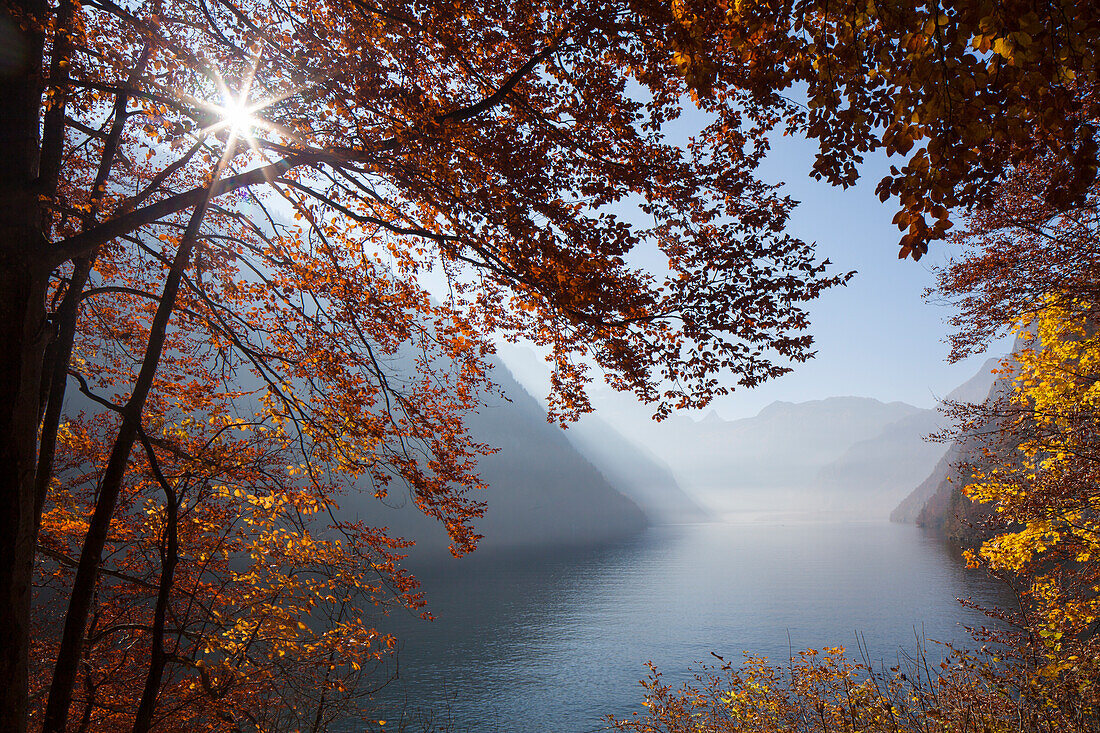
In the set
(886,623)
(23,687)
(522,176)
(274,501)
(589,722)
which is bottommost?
(886,623)

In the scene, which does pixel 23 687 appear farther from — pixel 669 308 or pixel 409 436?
pixel 669 308

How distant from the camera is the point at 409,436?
7543 millimetres

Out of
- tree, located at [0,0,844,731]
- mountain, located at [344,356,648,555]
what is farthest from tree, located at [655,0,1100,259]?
mountain, located at [344,356,648,555]

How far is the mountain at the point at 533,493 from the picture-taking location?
124000 mm

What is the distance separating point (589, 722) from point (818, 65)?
29.9 m

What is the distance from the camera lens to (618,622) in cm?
4650

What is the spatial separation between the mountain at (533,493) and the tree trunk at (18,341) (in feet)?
365

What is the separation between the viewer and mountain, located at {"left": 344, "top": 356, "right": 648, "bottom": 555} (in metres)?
124

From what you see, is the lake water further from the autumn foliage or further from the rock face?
the autumn foliage

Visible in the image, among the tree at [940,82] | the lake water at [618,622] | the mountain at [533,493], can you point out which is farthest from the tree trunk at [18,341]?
the mountain at [533,493]

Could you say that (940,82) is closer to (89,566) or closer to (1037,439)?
(89,566)

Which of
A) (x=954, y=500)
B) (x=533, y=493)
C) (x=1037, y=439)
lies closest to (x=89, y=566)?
(x=1037, y=439)

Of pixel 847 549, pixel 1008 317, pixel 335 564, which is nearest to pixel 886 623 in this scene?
pixel 1008 317

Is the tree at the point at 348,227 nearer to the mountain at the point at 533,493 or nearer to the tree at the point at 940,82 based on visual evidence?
the tree at the point at 940,82
